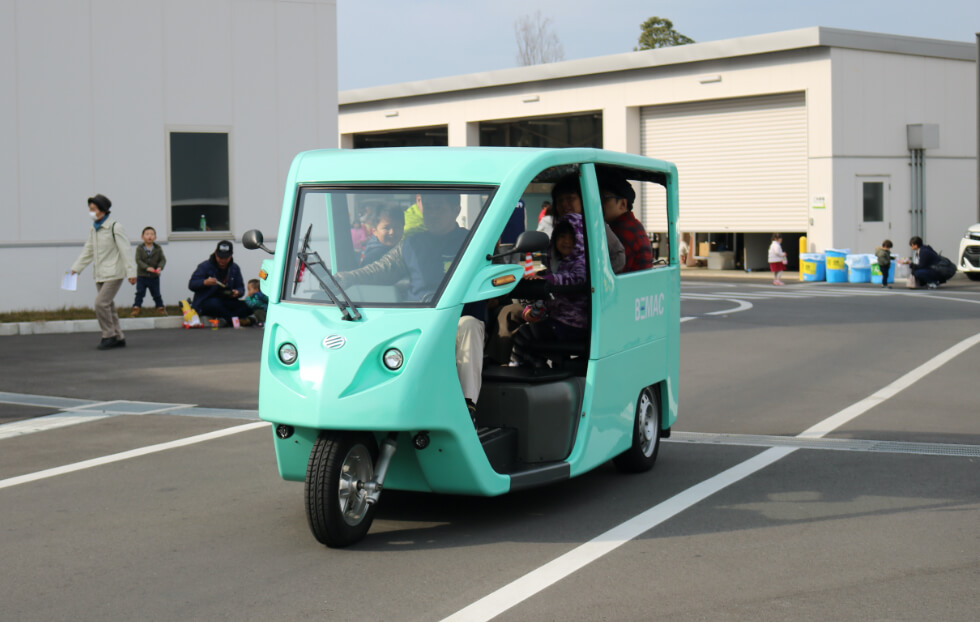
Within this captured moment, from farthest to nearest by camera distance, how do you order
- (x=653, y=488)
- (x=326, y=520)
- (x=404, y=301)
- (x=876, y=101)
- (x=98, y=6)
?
(x=876, y=101)
(x=98, y=6)
(x=653, y=488)
(x=404, y=301)
(x=326, y=520)

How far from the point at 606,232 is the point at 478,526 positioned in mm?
2230

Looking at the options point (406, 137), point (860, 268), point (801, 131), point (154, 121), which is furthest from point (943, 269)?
point (406, 137)

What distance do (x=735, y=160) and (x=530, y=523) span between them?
111ft

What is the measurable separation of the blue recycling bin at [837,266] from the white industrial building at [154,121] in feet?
54.6

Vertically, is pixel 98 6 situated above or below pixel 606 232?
above

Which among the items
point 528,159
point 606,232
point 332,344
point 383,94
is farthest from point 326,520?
point 383,94

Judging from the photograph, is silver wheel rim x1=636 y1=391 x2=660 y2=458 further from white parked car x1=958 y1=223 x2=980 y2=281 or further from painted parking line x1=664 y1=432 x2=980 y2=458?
white parked car x1=958 y1=223 x2=980 y2=281

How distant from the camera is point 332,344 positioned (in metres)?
6.39

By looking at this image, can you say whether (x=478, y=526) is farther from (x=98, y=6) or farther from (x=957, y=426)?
(x=98, y=6)

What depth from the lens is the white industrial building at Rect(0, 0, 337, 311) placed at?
19828 mm

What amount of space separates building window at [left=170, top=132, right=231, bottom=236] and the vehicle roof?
14788 mm

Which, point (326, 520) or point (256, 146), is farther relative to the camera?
point (256, 146)

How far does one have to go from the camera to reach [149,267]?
20078mm

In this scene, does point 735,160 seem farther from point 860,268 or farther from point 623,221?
point 623,221
